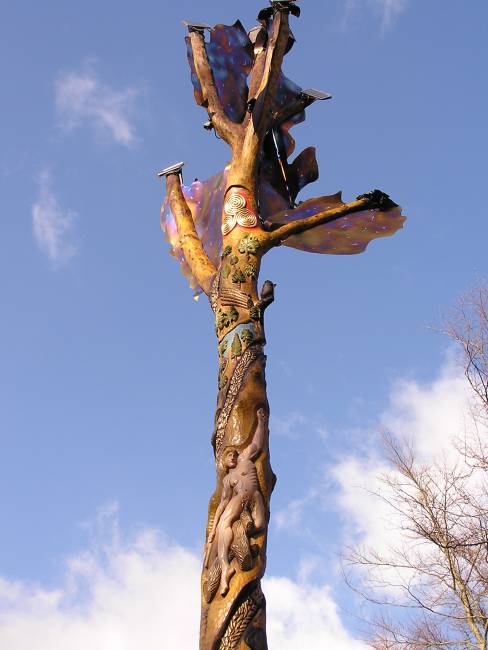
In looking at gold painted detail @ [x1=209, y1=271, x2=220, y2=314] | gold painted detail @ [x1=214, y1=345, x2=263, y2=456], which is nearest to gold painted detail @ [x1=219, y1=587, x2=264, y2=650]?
gold painted detail @ [x1=214, y1=345, x2=263, y2=456]

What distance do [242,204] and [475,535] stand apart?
18.9 ft

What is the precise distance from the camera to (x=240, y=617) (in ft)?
13.2

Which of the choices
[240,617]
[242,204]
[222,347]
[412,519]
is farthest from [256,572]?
[412,519]

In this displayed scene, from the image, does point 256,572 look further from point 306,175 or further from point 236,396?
point 306,175

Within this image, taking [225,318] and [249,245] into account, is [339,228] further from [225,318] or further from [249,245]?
[225,318]

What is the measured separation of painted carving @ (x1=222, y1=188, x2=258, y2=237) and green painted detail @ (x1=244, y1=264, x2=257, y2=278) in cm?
46

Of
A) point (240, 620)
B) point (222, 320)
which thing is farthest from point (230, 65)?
point (240, 620)

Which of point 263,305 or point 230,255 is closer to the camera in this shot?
point 263,305

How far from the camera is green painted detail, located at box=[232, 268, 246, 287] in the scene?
5652 mm

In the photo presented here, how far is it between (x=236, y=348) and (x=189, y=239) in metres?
1.86

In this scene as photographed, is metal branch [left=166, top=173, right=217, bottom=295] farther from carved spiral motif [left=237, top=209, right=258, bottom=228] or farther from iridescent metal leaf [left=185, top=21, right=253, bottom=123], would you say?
iridescent metal leaf [left=185, top=21, right=253, bottom=123]

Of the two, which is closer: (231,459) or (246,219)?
(231,459)

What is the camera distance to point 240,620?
4000 mm

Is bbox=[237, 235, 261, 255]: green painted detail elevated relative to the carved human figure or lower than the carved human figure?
elevated
